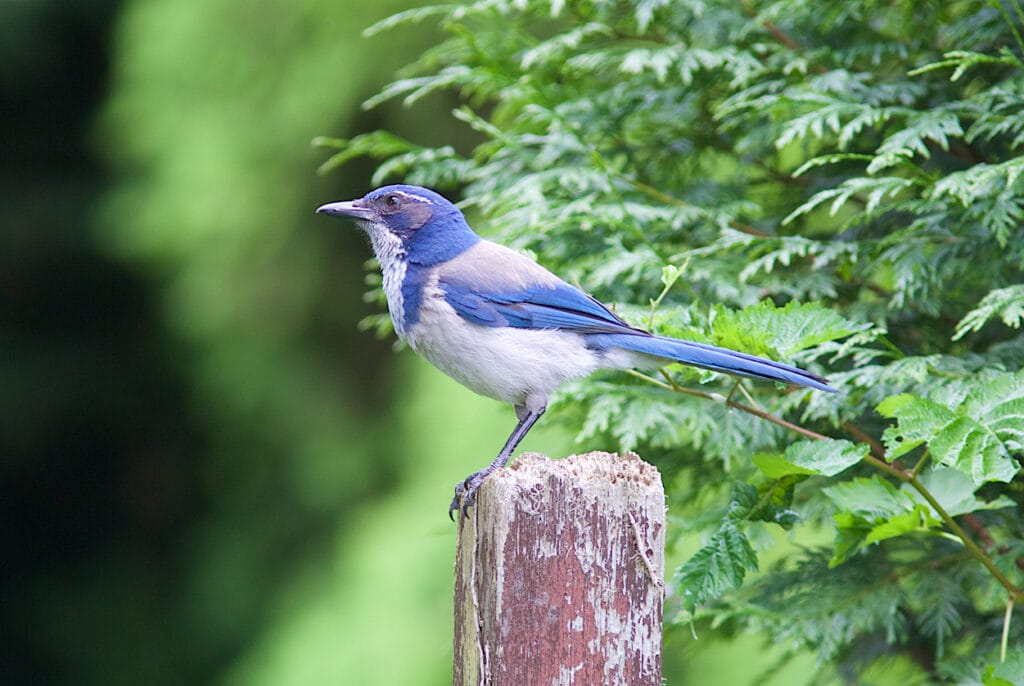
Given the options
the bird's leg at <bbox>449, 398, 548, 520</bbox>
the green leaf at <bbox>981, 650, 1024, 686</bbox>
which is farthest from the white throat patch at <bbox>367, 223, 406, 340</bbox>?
the green leaf at <bbox>981, 650, 1024, 686</bbox>

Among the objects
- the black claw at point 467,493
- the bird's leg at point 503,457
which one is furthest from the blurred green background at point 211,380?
the black claw at point 467,493

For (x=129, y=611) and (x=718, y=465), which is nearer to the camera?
(x=718, y=465)

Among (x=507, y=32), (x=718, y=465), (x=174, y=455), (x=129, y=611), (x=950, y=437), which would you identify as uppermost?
(x=507, y=32)

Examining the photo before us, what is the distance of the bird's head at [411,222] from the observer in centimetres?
342

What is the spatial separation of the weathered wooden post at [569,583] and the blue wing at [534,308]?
974 millimetres

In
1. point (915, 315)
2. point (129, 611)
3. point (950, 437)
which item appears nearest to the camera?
point (950, 437)

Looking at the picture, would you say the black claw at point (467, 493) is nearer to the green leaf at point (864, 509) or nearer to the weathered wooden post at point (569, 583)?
the weathered wooden post at point (569, 583)

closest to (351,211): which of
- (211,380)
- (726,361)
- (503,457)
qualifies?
(503,457)

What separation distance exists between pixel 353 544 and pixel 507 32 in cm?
231

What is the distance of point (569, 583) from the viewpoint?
6.99ft

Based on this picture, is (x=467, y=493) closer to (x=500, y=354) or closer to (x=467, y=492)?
(x=467, y=492)

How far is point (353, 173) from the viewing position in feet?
A: 18.7

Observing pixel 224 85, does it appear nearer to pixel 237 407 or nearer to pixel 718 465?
pixel 237 407

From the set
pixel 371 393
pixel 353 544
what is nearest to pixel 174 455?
pixel 371 393
